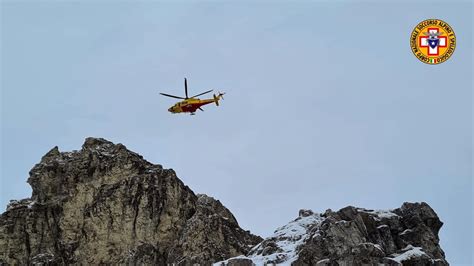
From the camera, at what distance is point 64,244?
461 ft

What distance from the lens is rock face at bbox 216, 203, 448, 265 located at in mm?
116562

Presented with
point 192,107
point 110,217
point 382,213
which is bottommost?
point 382,213

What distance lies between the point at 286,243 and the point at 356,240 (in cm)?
1034

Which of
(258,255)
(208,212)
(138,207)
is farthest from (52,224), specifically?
(258,255)

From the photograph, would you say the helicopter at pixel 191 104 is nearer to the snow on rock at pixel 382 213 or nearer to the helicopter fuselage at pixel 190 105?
the helicopter fuselage at pixel 190 105

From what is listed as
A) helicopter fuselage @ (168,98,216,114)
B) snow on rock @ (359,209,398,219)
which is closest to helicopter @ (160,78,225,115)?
helicopter fuselage @ (168,98,216,114)

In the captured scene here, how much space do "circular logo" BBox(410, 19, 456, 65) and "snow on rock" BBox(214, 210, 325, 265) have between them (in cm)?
2454

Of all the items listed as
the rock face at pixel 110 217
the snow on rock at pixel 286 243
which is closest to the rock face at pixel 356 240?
the snow on rock at pixel 286 243

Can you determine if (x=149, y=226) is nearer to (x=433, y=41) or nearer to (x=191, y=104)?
(x=191, y=104)

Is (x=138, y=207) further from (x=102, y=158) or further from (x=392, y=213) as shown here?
(x=392, y=213)

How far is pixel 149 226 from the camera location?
140000 millimetres

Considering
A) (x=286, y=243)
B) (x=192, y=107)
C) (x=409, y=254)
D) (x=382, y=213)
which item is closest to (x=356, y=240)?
(x=409, y=254)

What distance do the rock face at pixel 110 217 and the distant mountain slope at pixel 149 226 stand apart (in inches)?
5.5

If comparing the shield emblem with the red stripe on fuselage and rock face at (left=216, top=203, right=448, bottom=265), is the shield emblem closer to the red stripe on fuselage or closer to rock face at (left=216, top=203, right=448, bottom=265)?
rock face at (left=216, top=203, right=448, bottom=265)
